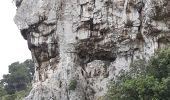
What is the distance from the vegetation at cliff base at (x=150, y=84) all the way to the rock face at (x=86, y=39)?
219 cm

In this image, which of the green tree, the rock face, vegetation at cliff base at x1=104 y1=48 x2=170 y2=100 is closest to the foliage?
the rock face

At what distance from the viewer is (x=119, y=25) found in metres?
22.0

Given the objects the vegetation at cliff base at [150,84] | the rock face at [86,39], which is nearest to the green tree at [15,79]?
the rock face at [86,39]

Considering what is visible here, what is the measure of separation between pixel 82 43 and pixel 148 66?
507 centimetres

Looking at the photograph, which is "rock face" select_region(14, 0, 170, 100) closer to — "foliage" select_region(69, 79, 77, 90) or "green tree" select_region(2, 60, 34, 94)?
"foliage" select_region(69, 79, 77, 90)

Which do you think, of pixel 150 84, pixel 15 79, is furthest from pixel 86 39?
pixel 15 79

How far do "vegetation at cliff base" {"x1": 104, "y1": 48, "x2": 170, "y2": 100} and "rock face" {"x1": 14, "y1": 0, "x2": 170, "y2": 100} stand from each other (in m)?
2.19

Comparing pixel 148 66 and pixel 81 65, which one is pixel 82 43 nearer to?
pixel 81 65

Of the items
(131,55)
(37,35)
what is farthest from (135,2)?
(37,35)

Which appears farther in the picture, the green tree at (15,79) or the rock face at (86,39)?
the green tree at (15,79)

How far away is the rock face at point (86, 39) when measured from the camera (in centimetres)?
2100

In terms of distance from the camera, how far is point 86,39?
2303 cm

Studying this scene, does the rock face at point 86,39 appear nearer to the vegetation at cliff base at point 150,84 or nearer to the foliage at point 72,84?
the foliage at point 72,84

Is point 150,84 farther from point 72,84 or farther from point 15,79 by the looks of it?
point 15,79
